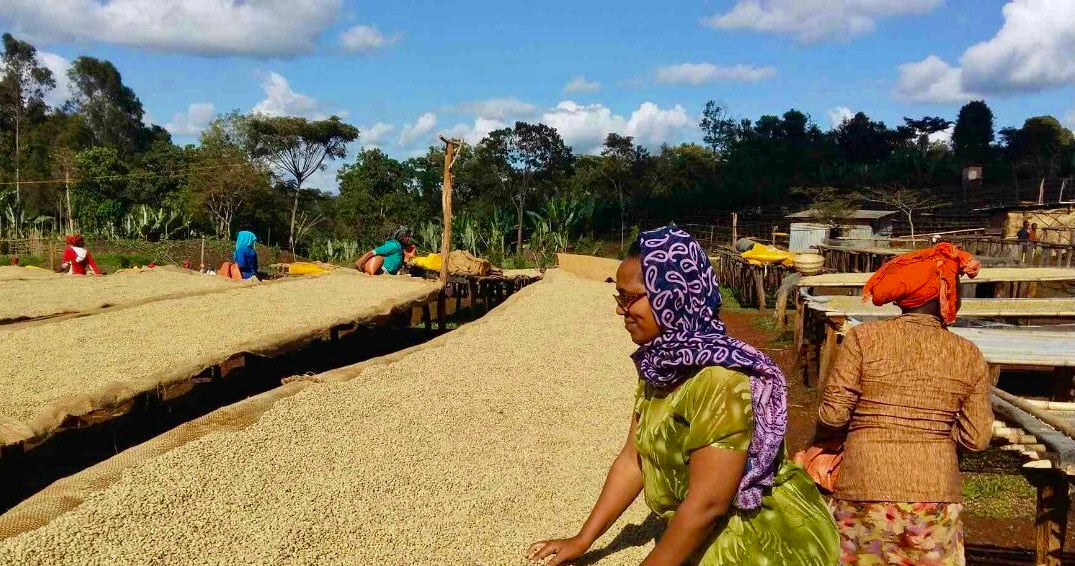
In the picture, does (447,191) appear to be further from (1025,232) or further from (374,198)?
(374,198)

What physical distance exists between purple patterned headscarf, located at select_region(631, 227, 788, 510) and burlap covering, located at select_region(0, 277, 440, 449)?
2.77m

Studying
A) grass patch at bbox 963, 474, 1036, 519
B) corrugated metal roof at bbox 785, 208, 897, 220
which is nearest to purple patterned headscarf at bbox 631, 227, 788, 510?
grass patch at bbox 963, 474, 1036, 519

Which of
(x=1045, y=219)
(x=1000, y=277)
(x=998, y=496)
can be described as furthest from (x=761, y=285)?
(x=1045, y=219)

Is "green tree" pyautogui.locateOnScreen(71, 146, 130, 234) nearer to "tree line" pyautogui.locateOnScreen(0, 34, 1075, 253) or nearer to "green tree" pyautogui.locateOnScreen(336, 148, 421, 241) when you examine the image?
"tree line" pyautogui.locateOnScreen(0, 34, 1075, 253)

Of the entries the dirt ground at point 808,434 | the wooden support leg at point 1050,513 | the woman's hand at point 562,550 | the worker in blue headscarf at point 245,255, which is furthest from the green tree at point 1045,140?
the woman's hand at point 562,550

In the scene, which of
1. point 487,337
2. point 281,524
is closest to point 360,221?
point 487,337

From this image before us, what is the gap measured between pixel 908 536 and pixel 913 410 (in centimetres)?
30

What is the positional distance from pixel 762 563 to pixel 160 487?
2.00 m

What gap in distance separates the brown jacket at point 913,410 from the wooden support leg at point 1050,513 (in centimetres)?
75

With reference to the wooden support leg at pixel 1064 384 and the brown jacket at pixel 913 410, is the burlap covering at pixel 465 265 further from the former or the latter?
the brown jacket at pixel 913 410

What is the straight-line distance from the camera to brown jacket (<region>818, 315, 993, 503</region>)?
1733 millimetres

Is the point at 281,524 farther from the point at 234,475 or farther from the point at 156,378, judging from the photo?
the point at 156,378

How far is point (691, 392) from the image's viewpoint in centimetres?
124

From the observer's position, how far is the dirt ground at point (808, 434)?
3.15 metres
